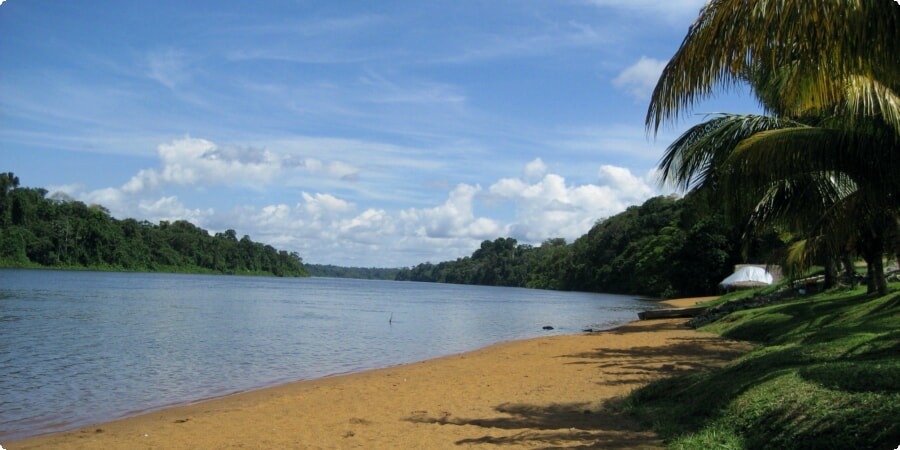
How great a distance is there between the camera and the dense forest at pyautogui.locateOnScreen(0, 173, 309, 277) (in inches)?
3634

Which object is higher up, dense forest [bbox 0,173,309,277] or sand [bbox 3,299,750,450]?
dense forest [bbox 0,173,309,277]

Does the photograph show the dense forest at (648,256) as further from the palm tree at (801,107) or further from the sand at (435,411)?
the sand at (435,411)

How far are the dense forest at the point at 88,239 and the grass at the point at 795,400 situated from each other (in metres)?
103

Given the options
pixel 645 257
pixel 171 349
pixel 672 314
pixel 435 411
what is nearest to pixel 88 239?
pixel 645 257

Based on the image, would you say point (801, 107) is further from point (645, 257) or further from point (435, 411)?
point (645, 257)

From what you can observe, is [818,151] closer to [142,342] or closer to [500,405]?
[500,405]

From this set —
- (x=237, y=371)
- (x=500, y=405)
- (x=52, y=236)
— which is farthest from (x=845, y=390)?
(x=52, y=236)

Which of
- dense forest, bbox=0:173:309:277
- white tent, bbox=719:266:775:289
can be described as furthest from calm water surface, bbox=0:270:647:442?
dense forest, bbox=0:173:309:277

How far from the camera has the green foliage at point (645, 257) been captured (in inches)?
2239

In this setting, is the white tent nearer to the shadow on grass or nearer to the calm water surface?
the calm water surface

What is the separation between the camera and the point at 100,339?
67.8 ft

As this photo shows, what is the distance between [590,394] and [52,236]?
347 ft

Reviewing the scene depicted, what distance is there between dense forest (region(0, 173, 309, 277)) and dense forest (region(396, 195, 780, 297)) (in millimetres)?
73287

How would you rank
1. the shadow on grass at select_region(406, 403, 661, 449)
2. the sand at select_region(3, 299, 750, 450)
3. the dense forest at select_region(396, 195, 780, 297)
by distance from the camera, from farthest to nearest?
the dense forest at select_region(396, 195, 780, 297) → the sand at select_region(3, 299, 750, 450) → the shadow on grass at select_region(406, 403, 661, 449)
